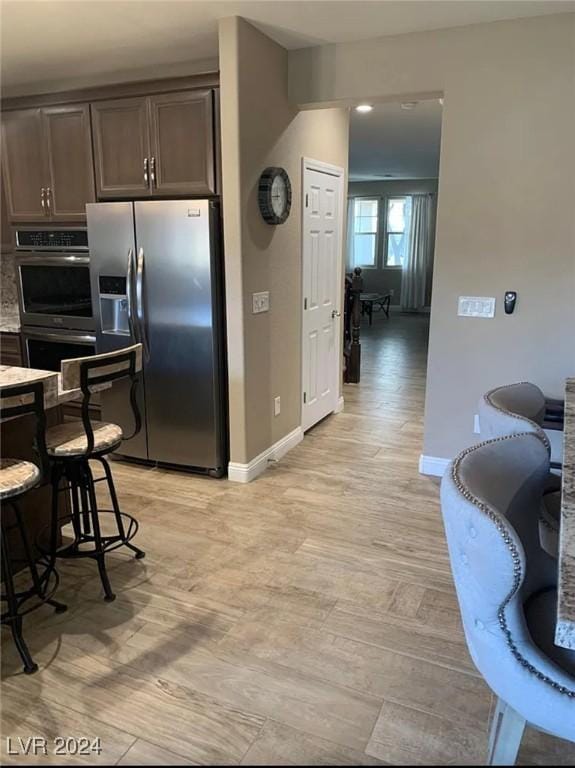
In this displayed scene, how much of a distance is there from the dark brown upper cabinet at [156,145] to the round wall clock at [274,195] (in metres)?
0.30

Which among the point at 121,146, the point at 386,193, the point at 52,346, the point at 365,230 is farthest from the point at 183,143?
the point at 365,230

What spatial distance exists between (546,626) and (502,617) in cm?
28

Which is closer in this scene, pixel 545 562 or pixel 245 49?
pixel 545 562

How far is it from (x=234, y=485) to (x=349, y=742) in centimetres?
198

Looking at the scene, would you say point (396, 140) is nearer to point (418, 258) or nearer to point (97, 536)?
point (418, 258)

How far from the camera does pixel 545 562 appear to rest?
1.66 meters

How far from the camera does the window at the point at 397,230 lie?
11789mm

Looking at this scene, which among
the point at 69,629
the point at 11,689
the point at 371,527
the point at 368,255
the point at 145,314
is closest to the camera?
the point at 11,689

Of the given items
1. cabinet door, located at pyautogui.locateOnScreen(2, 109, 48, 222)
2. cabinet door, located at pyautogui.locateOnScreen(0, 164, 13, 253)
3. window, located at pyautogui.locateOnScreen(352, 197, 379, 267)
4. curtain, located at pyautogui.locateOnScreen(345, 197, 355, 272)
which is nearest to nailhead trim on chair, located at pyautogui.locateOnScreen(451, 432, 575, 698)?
cabinet door, located at pyautogui.locateOnScreen(2, 109, 48, 222)

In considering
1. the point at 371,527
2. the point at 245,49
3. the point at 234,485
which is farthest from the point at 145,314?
the point at 371,527

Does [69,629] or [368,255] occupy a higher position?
[368,255]

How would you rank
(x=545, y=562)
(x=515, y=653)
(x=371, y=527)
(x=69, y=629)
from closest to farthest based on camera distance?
(x=515, y=653) < (x=545, y=562) < (x=69, y=629) < (x=371, y=527)

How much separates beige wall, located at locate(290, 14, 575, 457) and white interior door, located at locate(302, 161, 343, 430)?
814mm

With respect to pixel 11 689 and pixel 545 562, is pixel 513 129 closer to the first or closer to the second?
pixel 545 562
